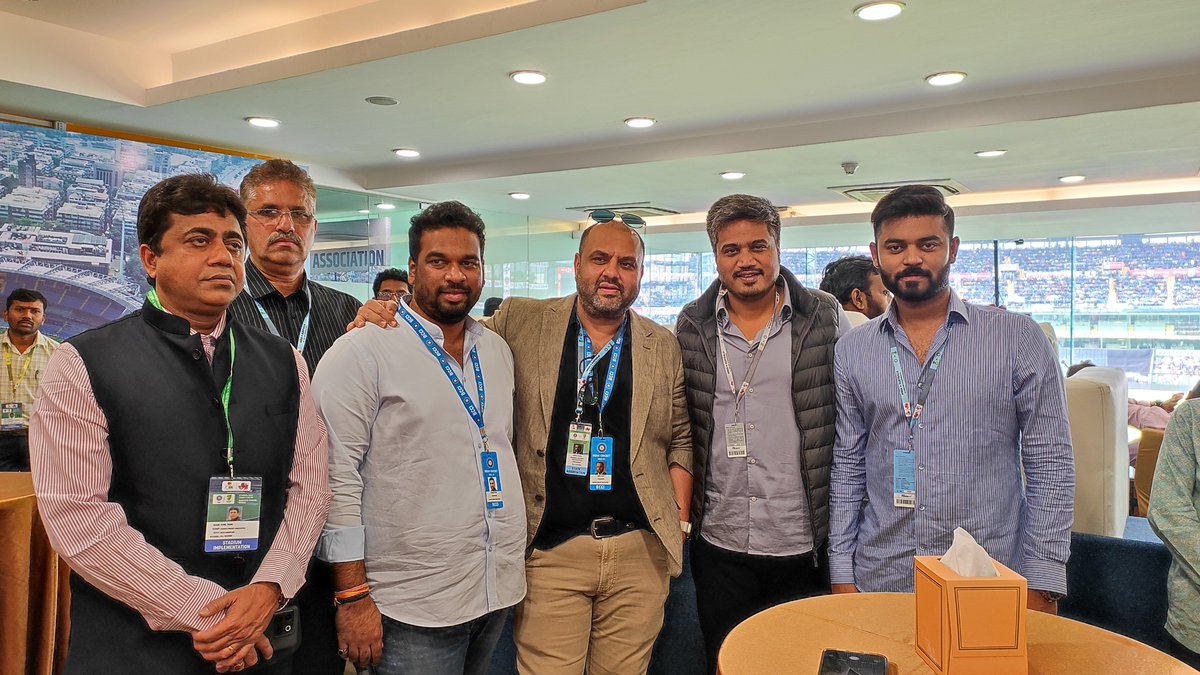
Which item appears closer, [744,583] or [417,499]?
[417,499]

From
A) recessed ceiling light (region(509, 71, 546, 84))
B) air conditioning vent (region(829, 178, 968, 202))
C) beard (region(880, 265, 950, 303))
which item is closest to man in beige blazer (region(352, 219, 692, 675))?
beard (region(880, 265, 950, 303))

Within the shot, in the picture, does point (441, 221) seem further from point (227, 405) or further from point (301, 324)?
point (227, 405)

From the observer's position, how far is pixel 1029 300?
1172 cm

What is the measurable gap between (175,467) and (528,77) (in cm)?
332

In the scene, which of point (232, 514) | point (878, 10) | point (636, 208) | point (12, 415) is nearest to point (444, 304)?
point (232, 514)

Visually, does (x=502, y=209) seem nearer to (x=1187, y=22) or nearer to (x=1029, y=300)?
(x=1187, y=22)

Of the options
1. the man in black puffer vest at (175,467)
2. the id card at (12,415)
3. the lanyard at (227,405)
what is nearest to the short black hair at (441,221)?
the man in black puffer vest at (175,467)

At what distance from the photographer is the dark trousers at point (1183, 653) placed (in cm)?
215

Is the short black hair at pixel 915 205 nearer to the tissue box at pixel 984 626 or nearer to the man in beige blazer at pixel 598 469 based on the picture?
the man in beige blazer at pixel 598 469

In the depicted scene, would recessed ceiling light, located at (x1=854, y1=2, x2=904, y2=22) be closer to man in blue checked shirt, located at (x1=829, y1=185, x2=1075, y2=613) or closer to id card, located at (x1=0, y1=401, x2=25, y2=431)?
man in blue checked shirt, located at (x1=829, y1=185, x2=1075, y2=613)

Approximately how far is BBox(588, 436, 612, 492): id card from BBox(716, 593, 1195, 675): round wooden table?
62 centimetres

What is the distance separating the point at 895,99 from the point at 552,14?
101 inches

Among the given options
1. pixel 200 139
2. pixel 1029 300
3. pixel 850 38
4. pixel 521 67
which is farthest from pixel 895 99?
pixel 1029 300

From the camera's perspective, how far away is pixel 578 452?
216 centimetres
